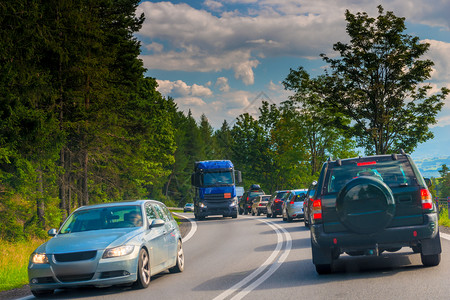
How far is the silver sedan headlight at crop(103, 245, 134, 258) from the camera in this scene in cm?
957

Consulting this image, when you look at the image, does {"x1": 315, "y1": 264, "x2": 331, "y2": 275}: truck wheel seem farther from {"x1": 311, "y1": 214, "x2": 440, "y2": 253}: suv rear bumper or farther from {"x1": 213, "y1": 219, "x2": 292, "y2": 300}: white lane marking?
{"x1": 213, "y1": 219, "x2": 292, "y2": 300}: white lane marking

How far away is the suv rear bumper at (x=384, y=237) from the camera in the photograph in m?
9.83

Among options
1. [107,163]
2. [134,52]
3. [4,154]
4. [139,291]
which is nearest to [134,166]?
[107,163]

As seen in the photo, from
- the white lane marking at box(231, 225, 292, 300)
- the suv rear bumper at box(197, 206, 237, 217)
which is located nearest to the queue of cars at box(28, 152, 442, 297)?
the white lane marking at box(231, 225, 292, 300)

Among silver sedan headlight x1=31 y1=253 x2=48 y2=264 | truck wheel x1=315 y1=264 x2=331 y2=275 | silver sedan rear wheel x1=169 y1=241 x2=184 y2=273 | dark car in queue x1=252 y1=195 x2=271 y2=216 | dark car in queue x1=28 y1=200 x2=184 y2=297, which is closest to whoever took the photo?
dark car in queue x1=28 y1=200 x2=184 y2=297

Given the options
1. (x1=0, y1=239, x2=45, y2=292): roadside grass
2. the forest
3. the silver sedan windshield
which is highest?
the forest

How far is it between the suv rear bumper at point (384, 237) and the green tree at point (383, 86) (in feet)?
93.5

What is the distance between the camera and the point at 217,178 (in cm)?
3878

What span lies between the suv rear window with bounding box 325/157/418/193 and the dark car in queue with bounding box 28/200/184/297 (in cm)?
308

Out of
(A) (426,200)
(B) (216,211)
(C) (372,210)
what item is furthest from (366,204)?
(B) (216,211)

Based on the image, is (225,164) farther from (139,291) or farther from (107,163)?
(139,291)

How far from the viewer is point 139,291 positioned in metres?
9.89

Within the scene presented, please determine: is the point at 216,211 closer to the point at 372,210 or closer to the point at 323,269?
the point at 323,269

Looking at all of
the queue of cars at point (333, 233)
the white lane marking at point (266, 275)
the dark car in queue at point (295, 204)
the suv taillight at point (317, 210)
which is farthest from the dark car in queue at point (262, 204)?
the suv taillight at point (317, 210)
